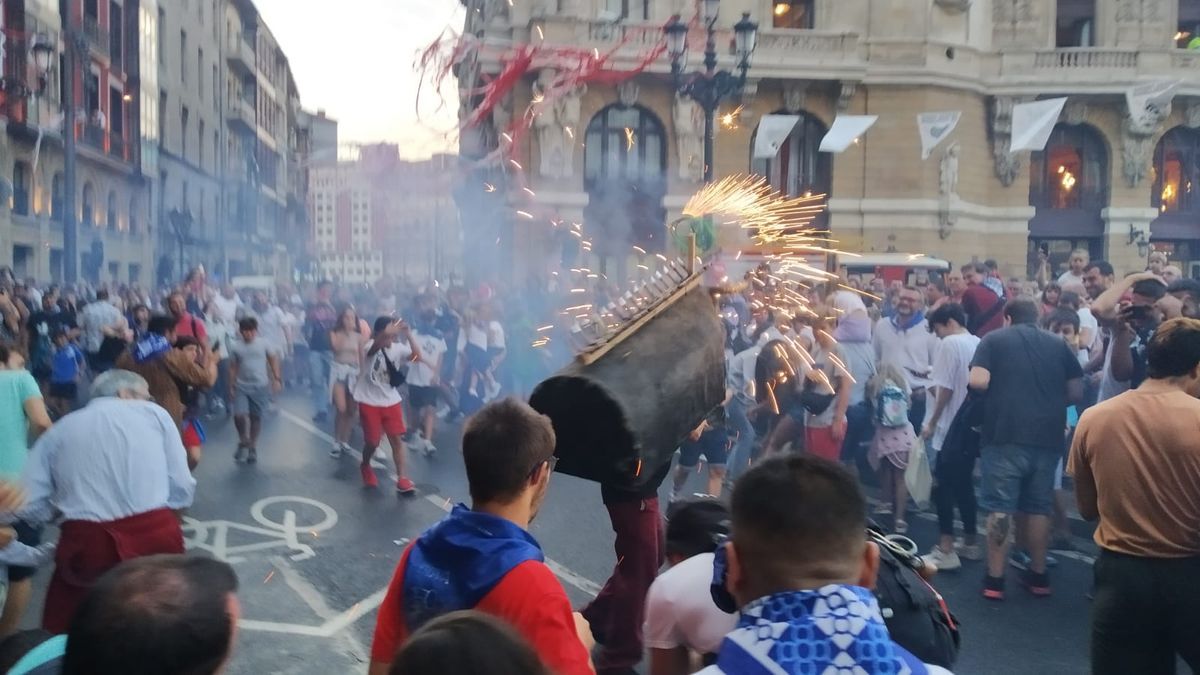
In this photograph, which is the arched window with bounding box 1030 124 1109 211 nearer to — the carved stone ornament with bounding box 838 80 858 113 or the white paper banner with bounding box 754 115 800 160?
the carved stone ornament with bounding box 838 80 858 113

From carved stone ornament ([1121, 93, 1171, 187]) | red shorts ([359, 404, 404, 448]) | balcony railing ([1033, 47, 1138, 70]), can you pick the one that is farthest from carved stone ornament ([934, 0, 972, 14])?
red shorts ([359, 404, 404, 448])

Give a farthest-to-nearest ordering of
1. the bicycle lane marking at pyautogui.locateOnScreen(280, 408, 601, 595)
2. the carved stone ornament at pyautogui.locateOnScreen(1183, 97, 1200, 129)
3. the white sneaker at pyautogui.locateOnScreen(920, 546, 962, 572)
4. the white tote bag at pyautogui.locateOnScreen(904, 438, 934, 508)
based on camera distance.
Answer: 1. the carved stone ornament at pyautogui.locateOnScreen(1183, 97, 1200, 129)
2. the white tote bag at pyautogui.locateOnScreen(904, 438, 934, 508)
3. the white sneaker at pyautogui.locateOnScreen(920, 546, 962, 572)
4. the bicycle lane marking at pyautogui.locateOnScreen(280, 408, 601, 595)

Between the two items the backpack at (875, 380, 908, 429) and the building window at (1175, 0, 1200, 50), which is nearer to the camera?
the backpack at (875, 380, 908, 429)

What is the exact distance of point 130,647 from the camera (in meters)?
1.78

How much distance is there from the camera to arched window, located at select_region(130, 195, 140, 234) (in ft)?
121

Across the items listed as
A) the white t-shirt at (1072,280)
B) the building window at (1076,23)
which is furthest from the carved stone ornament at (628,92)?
the white t-shirt at (1072,280)

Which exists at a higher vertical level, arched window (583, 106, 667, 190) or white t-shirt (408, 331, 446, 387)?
arched window (583, 106, 667, 190)

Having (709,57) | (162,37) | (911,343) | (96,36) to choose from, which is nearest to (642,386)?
(911,343)

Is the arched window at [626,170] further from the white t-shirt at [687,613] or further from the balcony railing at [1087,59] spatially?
the white t-shirt at [687,613]

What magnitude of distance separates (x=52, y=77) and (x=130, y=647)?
32789 millimetres

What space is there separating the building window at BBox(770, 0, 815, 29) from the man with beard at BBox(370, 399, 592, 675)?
2758cm

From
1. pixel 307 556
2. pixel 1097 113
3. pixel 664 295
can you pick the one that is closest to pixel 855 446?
pixel 307 556

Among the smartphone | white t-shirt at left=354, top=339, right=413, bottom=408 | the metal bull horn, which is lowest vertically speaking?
white t-shirt at left=354, top=339, right=413, bottom=408

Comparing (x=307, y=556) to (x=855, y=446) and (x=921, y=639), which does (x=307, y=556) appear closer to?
(x=855, y=446)
